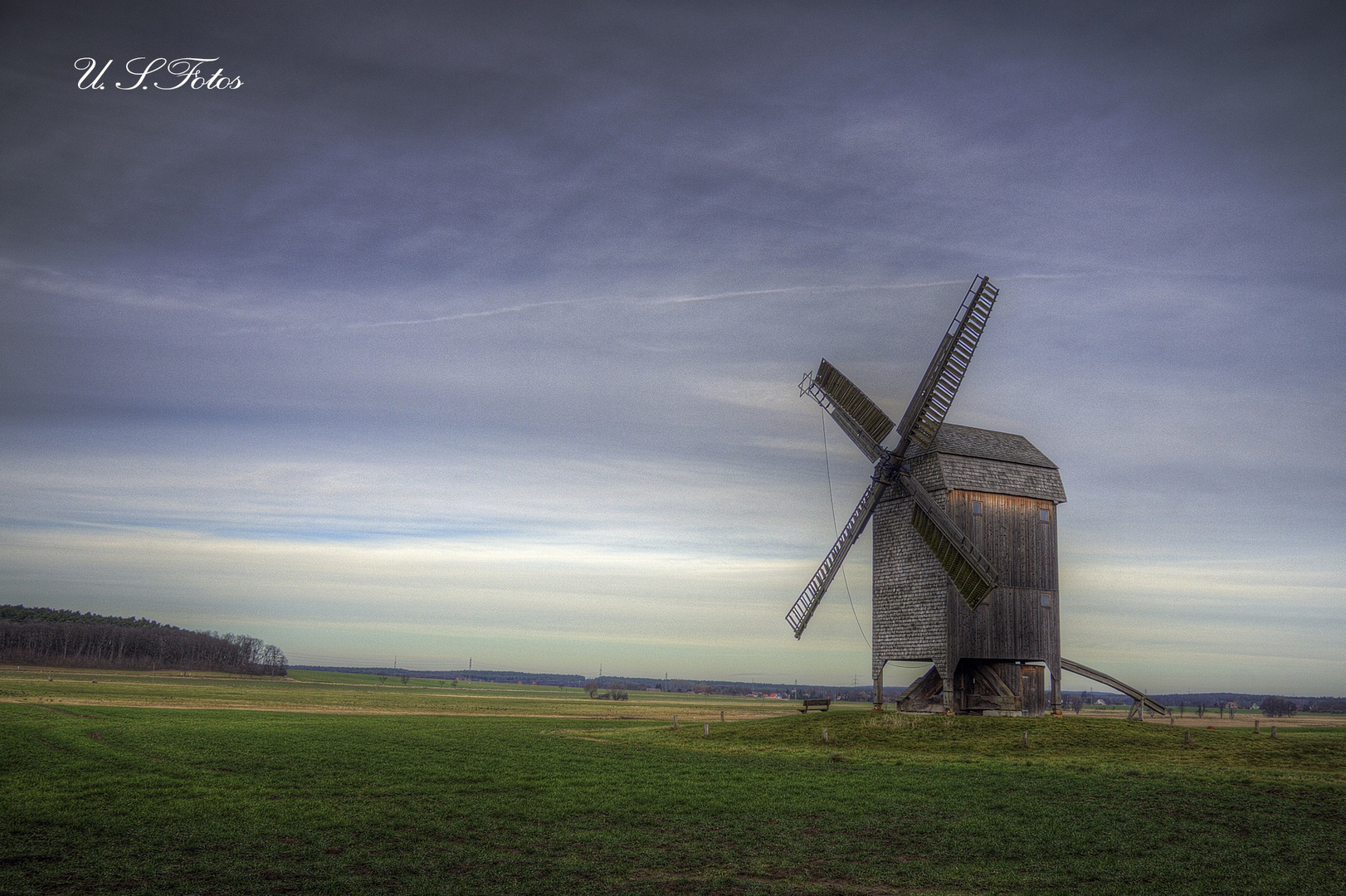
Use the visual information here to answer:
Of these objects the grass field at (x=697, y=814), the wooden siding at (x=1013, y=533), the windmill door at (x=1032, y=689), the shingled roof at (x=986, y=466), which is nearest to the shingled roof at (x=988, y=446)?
the shingled roof at (x=986, y=466)

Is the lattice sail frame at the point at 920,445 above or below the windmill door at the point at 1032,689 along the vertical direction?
above

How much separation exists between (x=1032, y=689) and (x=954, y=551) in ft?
27.7

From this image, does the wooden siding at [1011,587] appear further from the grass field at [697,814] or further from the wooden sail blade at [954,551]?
the grass field at [697,814]

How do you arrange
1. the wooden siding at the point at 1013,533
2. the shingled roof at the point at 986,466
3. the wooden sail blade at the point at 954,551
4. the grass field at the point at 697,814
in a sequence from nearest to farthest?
the grass field at the point at 697,814 < the wooden sail blade at the point at 954,551 < the wooden siding at the point at 1013,533 < the shingled roof at the point at 986,466

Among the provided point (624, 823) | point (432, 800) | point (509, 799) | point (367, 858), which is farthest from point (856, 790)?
point (367, 858)

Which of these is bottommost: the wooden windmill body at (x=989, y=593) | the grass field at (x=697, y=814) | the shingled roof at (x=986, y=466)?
the grass field at (x=697, y=814)

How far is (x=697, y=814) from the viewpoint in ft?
67.0

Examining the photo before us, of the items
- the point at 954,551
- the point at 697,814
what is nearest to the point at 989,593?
the point at 954,551

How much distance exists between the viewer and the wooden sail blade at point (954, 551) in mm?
36844

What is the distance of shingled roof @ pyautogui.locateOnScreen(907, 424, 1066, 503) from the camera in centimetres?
3991

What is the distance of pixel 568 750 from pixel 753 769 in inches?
400

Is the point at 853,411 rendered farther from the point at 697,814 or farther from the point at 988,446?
the point at 697,814

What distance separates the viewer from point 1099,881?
46.7 ft

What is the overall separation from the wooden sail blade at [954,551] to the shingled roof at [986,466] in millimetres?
1225
